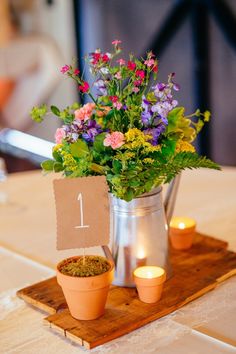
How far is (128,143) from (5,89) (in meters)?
4.04

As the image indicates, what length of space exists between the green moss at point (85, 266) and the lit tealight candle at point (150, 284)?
0.09 meters

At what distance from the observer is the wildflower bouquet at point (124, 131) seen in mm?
1281

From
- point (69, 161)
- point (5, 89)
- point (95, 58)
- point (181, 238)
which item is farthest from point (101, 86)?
point (5, 89)

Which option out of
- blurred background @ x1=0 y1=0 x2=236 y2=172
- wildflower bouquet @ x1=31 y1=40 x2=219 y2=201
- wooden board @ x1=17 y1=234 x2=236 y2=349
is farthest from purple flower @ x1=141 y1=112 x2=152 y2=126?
blurred background @ x1=0 y1=0 x2=236 y2=172

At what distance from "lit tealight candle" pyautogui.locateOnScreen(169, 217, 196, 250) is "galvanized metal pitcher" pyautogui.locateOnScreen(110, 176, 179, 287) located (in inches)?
7.4

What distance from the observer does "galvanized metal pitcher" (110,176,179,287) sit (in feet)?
4.53

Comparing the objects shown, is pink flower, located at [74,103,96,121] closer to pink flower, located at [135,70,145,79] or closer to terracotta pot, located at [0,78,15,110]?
pink flower, located at [135,70,145,79]

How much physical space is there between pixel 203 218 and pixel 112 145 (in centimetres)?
70

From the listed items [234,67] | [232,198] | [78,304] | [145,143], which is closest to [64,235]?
[78,304]

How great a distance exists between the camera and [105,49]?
16.4 ft

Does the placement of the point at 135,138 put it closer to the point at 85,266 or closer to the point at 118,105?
the point at 118,105

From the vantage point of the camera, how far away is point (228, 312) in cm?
131

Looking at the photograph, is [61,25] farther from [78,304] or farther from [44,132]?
[78,304]

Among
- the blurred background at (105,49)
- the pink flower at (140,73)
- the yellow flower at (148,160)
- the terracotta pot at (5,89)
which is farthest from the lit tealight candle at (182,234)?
the terracotta pot at (5,89)
